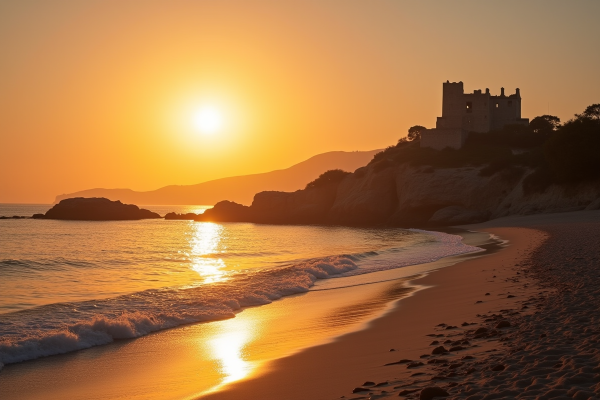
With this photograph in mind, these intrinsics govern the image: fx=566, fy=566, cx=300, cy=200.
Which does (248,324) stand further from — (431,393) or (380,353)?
(431,393)

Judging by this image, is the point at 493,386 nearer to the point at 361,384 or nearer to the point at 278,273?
the point at 361,384

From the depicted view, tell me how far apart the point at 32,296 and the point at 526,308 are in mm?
13133

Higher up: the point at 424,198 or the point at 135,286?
the point at 424,198

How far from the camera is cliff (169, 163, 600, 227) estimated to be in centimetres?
5338

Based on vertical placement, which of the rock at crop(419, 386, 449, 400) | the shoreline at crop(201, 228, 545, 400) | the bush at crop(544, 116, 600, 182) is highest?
the bush at crop(544, 116, 600, 182)

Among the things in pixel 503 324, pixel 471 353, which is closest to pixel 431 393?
pixel 471 353

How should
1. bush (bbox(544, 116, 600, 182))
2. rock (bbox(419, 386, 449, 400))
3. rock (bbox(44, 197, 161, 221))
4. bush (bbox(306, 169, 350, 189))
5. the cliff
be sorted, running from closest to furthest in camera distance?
rock (bbox(419, 386, 449, 400)) → bush (bbox(544, 116, 600, 182)) → the cliff → bush (bbox(306, 169, 350, 189)) → rock (bbox(44, 197, 161, 221))

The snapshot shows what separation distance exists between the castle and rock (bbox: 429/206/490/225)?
1643cm

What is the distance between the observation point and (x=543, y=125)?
7794 centimetres

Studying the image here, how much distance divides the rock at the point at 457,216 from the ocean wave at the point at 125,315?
4288 cm

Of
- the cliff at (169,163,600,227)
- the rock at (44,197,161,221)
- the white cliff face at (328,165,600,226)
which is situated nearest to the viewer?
the white cliff face at (328,165,600,226)

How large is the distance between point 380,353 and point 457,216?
54.6m

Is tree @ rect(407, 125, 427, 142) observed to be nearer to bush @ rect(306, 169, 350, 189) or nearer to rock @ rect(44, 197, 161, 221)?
bush @ rect(306, 169, 350, 189)

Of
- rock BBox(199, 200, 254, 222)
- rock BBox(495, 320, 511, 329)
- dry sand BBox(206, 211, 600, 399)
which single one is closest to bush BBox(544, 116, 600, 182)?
dry sand BBox(206, 211, 600, 399)
